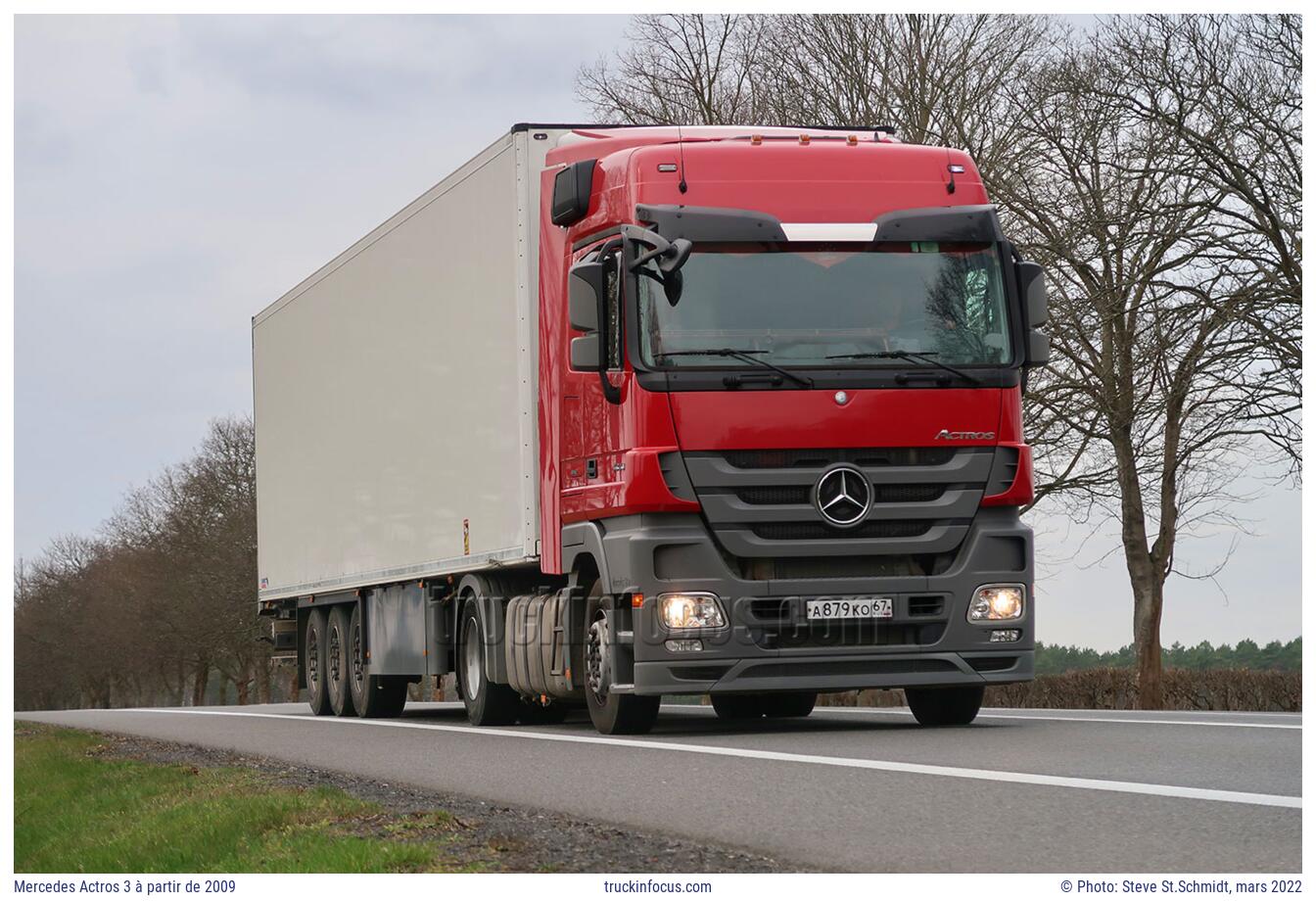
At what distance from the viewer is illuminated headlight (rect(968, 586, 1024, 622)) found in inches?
495

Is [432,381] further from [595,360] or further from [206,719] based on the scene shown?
[206,719]

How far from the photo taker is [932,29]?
3102 cm

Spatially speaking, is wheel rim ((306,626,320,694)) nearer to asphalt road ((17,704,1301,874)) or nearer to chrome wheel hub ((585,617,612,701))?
asphalt road ((17,704,1301,874))

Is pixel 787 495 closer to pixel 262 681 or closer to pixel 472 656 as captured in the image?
pixel 472 656

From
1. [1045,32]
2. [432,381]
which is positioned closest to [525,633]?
[432,381]

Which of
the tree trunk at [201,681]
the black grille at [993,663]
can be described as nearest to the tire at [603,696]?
the black grille at [993,663]

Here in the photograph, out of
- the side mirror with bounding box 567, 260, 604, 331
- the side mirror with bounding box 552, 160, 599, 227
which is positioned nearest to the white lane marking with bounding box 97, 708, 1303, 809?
the side mirror with bounding box 567, 260, 604, 331

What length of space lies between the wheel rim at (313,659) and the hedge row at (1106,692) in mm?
7056

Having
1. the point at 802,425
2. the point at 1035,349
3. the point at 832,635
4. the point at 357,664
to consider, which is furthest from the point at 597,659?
the point at 357,664

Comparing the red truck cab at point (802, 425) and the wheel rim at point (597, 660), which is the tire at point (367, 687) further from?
the red truck cab at point (802, 425)

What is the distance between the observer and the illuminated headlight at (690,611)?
40.2 feet

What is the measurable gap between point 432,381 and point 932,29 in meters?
16.8

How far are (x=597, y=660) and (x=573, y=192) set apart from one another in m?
3.15

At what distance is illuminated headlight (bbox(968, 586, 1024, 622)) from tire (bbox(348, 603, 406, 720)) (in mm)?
7837
